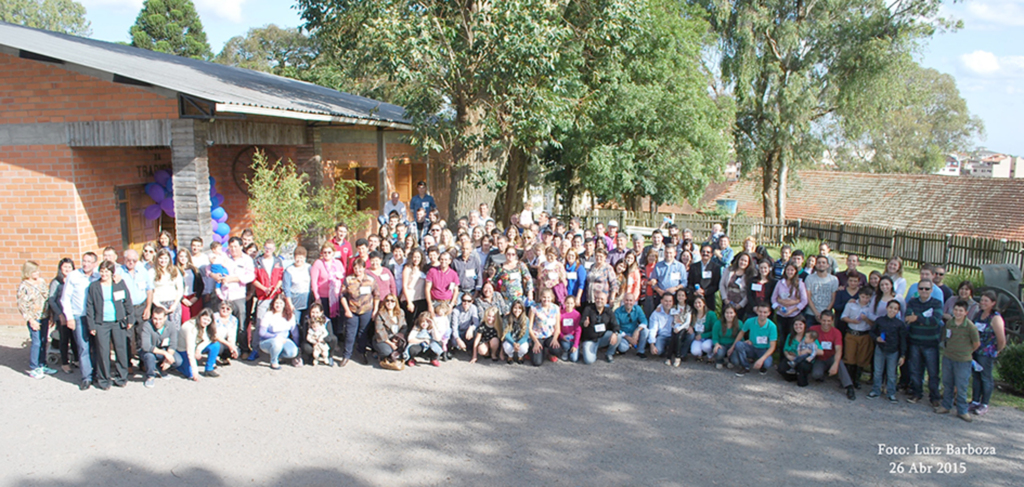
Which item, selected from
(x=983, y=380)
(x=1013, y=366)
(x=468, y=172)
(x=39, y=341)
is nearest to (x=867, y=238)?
(x=468, y=172)

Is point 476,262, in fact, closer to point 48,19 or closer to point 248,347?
point 248,347

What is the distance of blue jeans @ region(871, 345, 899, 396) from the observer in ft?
24.5

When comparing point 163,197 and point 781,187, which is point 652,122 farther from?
point 163,197

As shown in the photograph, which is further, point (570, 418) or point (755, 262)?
point (755, 262)

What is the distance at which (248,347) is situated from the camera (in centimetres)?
852

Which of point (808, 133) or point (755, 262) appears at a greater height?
point (808, 133)

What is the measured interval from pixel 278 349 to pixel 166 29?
38219mm

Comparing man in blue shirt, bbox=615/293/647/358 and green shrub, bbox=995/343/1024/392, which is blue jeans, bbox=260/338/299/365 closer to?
man in blue shirt, bbox=615/293/647/358

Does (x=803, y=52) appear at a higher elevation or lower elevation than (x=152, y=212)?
higher

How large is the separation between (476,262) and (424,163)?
8903 millimetres

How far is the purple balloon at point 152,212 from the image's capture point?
37.9ft

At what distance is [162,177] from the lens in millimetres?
11938

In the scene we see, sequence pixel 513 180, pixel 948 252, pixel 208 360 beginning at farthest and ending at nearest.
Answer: pixel 513 180 < pixel 948 252 < pixel 208 360

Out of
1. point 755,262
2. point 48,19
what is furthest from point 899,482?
point 48,19
